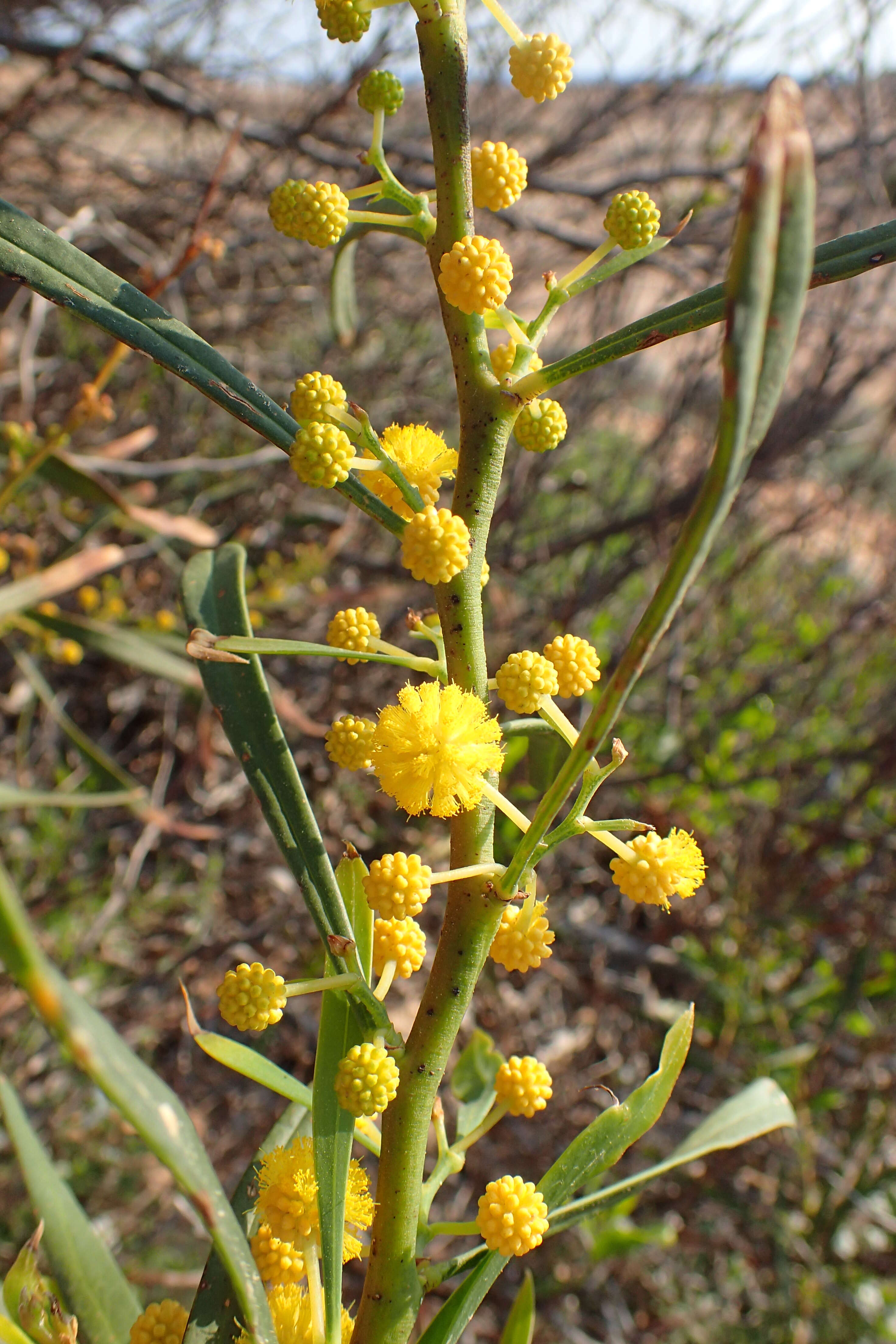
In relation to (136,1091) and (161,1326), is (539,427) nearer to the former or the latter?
(136,1091)

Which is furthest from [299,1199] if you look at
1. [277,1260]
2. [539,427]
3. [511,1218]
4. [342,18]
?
[342,18]

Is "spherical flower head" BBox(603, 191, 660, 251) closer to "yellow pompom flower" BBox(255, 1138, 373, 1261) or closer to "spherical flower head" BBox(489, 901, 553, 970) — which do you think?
"spherical flower head" BBox(489, 901, 553, 970)

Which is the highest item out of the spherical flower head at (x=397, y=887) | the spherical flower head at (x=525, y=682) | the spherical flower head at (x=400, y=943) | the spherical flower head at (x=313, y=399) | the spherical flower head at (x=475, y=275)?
the spherical flower head at (x=475, y=275)

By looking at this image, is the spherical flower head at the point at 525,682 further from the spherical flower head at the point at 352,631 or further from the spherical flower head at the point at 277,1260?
the spherical flower head at the point at 277,1260

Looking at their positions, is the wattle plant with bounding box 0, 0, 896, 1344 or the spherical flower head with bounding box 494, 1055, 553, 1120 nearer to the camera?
the wattle plant with bounding box 0, 0, 896, 1344

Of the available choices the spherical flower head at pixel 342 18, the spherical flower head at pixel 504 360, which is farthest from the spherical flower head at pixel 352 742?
the spherical flower head at pixel 342 18

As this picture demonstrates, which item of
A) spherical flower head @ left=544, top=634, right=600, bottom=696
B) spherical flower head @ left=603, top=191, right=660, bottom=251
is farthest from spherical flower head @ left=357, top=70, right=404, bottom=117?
spherical flower head @ left=544, top=634, right=600, bottom=696

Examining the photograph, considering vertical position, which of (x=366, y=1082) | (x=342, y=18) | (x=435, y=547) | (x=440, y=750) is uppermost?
(x=342, y=18)
